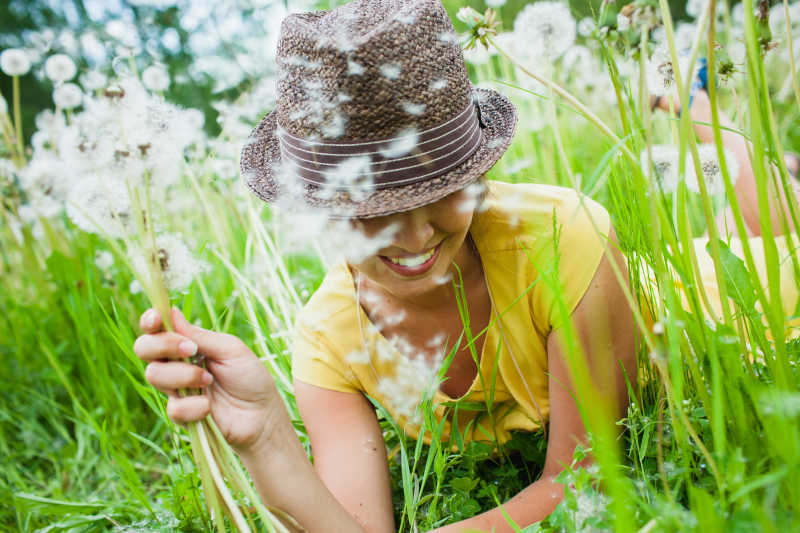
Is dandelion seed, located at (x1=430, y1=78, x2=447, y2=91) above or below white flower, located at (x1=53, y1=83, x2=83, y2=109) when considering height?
below

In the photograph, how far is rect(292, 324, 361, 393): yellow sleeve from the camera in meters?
1.69

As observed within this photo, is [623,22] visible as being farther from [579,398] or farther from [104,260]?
[104,260]

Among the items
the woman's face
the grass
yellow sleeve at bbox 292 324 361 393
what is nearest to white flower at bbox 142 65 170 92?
the grass

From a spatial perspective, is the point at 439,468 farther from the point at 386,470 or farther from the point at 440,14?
the point at 440,14

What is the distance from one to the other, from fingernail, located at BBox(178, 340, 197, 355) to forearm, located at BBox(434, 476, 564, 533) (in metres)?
0.69

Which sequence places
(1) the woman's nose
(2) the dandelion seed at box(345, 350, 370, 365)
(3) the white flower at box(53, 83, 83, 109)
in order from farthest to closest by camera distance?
Answer: (3) the white flower at box(53, 83, 83, 109)
(2) the dandelion seed at box(345, 350, 370, 365)
(1) the woman's nose

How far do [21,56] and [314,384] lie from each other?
233 centimetres

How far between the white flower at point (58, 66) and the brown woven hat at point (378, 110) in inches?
74.0

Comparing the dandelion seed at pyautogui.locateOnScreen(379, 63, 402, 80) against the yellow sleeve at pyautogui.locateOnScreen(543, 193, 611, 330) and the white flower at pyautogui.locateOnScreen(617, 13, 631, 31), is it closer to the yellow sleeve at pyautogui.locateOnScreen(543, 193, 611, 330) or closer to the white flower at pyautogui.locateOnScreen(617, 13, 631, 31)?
the white flower at pyautogui.locateOnScreen(617, 13, 631, 31)

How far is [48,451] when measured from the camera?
7.79 ft

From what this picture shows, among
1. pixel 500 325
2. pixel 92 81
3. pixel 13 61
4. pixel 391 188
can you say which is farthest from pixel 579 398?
pixel 13 61

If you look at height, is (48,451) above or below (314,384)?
below

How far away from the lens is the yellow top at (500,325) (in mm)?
1412

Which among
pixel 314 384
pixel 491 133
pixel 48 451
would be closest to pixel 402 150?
pixel 491 133
